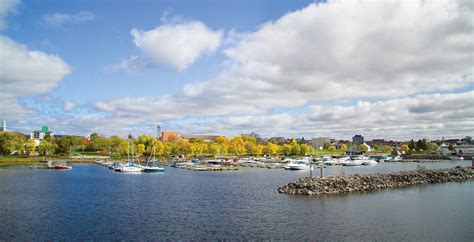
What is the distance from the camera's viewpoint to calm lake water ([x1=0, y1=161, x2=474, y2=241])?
26.4 metres

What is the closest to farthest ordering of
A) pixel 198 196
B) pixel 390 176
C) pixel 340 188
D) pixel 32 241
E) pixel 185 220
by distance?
pixel 32 241 < pixel 185 220 < pixel 198 196 < pixel 340 188 < pixel 390 176

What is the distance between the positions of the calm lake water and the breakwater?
105 inches

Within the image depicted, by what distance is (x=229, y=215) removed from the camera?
1283 inches

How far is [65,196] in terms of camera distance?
1735 inches

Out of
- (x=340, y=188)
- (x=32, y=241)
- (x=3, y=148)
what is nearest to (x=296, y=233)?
(x=32, y=241)

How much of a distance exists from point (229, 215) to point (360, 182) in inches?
1042

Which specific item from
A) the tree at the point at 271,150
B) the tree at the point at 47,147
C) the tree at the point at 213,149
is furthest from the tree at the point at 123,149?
the tree at the point at 271,150

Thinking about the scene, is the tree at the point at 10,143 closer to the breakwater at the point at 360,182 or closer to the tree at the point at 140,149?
the tree at the point at 140,149

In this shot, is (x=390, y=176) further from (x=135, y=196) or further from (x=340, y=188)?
(x=135, y=196)

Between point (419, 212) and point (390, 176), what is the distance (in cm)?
2520

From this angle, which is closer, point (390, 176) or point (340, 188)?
point (340, 188)

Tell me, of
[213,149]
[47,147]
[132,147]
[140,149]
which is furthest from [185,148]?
[47,147]

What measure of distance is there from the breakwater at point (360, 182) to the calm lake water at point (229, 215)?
268 centimetres

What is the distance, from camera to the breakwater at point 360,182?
46438 millimetres
